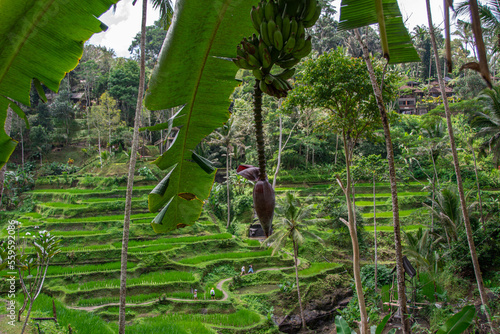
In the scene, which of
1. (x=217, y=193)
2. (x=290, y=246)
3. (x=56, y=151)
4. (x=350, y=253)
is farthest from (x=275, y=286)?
(x=56, y=151)

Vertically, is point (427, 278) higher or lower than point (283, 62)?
lower

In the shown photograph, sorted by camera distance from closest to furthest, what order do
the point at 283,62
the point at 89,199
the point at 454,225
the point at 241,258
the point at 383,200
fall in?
the point at 283,62, the point at 454,225, the point at 241,258, the point at 89,199, the point at 383,200

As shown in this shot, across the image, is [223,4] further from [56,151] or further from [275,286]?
[56,151]

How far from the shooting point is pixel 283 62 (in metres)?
0.56

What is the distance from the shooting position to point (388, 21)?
138cm

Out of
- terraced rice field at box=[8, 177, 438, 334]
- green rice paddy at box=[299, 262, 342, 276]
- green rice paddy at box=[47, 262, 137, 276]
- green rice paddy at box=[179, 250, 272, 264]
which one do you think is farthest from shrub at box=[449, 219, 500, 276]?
green rice paddy at box=[47, 262, 137, 276]

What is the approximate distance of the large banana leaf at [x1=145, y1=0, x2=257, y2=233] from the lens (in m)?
0.73

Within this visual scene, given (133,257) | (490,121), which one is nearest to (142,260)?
(133,257)

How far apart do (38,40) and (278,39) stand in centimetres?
74

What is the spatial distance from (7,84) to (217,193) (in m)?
14.7

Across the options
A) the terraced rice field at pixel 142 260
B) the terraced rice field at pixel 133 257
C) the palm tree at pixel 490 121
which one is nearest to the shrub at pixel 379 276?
the terraced rice field at pixel 142 260

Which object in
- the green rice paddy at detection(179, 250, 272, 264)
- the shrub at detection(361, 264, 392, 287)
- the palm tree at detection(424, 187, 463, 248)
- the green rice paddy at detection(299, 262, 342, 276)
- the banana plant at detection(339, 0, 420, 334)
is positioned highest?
the banana plant at detection(339, 0, 420, 334)

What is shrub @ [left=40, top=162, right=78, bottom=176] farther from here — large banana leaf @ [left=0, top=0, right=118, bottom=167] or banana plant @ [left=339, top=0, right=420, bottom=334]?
banana plant @ [left=339, top=0, right=420, bottom=334]

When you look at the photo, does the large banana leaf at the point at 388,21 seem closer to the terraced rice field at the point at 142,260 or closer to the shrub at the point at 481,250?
the terraced rice field at the point at 142,260
